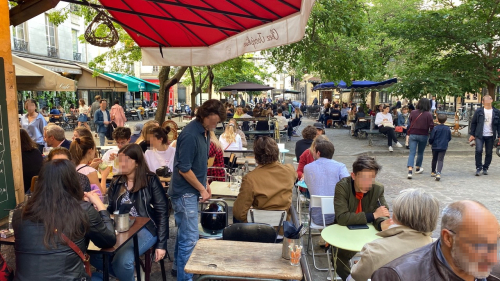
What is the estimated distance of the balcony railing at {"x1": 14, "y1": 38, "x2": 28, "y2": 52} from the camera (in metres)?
21.1

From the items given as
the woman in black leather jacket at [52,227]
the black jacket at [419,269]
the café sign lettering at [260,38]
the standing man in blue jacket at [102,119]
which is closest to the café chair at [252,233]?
the woman in black leather jacket at [52,227]

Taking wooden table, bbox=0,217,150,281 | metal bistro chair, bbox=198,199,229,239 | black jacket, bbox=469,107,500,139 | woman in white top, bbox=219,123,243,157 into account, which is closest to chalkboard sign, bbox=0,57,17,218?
wooden table, bbox=0,217,150,281

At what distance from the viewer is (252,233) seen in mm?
3139

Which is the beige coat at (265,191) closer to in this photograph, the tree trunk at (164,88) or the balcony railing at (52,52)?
the tree trunk at (164,88)

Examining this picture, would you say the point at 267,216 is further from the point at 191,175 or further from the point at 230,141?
the point at 230,141

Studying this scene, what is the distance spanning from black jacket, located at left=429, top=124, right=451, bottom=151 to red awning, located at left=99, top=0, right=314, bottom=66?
19.4ft

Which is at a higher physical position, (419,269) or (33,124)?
(33,124)

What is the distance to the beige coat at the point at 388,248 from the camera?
2.34 meters

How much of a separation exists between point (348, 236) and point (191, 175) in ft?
5.00

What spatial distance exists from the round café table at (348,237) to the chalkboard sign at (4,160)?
9.23 ft

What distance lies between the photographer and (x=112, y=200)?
11.8ft

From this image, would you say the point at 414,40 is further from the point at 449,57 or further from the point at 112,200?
the point at 112,200

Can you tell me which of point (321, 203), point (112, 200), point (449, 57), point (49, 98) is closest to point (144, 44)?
point (112, 200)

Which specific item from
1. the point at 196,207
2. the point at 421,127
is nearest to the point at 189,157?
the point at 196,207
